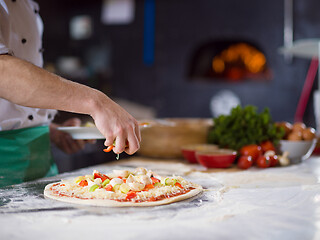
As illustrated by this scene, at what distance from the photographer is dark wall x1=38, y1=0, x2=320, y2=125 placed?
15.9ft

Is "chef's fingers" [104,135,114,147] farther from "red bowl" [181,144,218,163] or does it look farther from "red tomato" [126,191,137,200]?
"red bowl" [181,144,218,163]

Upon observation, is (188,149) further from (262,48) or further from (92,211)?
(262,48)

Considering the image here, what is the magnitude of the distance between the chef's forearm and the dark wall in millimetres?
3830

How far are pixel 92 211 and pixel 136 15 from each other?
4.84 meters

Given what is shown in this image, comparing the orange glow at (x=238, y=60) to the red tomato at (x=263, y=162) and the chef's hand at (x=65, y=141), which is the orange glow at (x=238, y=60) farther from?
the chef's hand at (x=65, y=141)

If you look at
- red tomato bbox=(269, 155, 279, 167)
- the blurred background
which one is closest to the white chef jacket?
red tomato bbox=(269, 155, 279, 167)

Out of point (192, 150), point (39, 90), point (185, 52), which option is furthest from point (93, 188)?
point (185, 52)

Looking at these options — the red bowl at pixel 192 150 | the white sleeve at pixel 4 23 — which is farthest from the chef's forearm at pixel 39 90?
the red bowl at pixel 192 150

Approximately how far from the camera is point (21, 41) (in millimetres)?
1478

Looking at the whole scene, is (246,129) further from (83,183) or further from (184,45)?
(184,45)

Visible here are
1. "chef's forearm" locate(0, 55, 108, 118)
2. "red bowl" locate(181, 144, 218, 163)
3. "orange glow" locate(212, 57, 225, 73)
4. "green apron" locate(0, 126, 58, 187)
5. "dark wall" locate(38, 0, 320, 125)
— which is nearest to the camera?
"chef's forearm" locate(0, 55, 108, 118)

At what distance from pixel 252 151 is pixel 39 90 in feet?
3.67

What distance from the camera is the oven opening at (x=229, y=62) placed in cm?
512

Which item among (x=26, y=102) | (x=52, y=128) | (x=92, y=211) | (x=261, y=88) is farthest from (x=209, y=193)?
(x=261, y=88)
